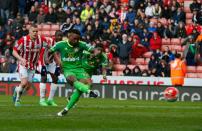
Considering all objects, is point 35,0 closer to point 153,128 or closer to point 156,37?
point 156,37

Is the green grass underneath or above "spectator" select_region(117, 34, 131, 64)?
underneath

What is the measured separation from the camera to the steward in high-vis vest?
3111 centimetres

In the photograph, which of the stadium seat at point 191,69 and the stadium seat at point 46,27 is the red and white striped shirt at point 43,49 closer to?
the stadium seat at point 191,69

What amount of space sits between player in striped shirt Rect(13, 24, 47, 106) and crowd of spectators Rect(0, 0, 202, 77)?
10291mm

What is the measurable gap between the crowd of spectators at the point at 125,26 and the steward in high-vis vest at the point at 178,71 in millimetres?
1298

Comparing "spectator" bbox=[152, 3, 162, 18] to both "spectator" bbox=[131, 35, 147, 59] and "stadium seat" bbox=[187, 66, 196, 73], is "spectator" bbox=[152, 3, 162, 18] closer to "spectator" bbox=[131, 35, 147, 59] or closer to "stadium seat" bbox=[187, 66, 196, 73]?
"spectator" bbox=[131, 35, 147, 59]

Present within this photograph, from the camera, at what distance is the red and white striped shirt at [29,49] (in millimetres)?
22875

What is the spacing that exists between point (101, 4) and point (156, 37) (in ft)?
13.8

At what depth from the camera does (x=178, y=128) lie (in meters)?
15.2

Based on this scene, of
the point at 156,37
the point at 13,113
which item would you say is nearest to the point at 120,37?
the point at 156,37

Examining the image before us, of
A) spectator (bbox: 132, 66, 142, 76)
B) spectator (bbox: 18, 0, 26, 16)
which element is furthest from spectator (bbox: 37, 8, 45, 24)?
spectator (bbox: 132, 66, 142, 76)

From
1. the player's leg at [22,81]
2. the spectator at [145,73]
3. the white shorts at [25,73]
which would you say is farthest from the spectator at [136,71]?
the player's leg at [22,81]

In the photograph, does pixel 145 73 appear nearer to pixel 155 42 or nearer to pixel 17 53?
pixel 155 42

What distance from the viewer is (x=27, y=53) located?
75.7 ft
